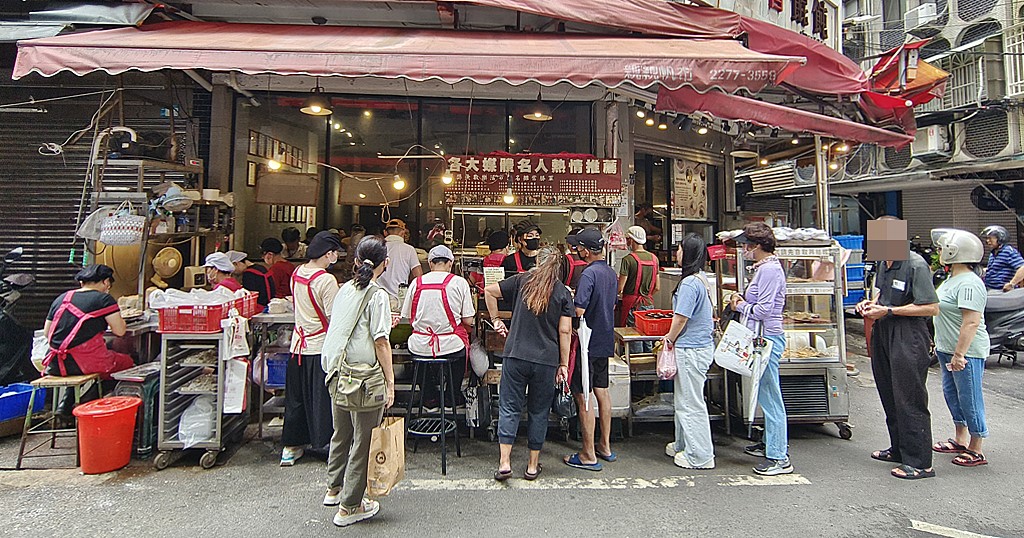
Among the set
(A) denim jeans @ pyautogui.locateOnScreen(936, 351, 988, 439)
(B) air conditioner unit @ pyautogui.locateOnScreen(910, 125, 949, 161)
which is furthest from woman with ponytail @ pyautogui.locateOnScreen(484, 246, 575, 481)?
(B) air conditioner unit @ pyautogui.locateOnScreen(910, 125, 949, 161)

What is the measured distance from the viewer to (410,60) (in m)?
4.89

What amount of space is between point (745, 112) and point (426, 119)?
17.4ft

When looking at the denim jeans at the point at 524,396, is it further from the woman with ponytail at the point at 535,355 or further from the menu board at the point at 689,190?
the menu board at the point at 689,190

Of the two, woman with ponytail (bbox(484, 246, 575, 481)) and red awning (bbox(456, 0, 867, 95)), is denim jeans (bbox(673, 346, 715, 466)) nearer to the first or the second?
woman with ponytail (bbox(484, 246, 575, 481))

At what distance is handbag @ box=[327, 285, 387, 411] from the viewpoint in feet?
11.0

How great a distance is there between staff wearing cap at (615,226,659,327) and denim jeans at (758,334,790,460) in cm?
245

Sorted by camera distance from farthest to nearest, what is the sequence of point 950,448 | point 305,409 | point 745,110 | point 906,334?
point 745,110 → point 950,448 → point 305,409 → point 906,334

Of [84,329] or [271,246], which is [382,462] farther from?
[271,246]

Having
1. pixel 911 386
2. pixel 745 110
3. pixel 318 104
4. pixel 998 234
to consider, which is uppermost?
pixel 318 104

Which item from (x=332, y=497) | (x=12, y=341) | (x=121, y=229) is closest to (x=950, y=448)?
(x=332, y=497)

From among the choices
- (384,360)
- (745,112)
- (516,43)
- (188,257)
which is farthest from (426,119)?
(384,360)

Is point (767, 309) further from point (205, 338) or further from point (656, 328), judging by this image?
point (205, 338)

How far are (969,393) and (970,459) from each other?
62 cm

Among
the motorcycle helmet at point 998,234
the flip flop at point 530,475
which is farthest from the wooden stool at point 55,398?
the motorcycle helmet at point 998,234
